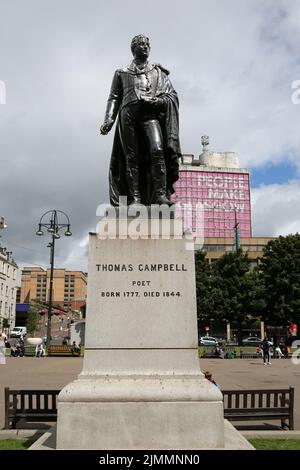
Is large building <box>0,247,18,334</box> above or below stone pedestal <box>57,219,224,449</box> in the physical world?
above

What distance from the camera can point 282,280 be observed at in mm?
43344

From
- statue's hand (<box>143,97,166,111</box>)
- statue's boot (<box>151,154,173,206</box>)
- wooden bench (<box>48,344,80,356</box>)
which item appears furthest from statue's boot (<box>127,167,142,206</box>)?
wooden bench (<box>48,344,80,356</box>)

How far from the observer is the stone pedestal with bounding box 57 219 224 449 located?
17.3 feet

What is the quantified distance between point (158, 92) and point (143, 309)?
320cm

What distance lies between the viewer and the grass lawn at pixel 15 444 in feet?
22.0

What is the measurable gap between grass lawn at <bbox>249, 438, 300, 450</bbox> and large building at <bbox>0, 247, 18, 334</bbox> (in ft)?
278

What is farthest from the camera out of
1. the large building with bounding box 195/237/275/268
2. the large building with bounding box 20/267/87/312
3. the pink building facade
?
the large building with bounding box 20/267/87/312

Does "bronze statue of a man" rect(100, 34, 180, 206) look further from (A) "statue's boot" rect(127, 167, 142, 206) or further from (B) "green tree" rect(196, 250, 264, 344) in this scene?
(B) "green tree" rect(196, 250, 264, 344)

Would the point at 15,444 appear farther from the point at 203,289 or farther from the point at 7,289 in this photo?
the point at 7,289

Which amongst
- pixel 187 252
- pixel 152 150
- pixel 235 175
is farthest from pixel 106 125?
pixel 235 175

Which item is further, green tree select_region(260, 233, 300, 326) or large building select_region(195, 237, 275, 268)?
large building select_region(195, 237, 275, 268)

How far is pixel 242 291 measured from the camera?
152ft

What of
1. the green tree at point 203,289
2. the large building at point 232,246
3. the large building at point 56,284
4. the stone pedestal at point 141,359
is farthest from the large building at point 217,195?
the stone pedestal at point 141,359

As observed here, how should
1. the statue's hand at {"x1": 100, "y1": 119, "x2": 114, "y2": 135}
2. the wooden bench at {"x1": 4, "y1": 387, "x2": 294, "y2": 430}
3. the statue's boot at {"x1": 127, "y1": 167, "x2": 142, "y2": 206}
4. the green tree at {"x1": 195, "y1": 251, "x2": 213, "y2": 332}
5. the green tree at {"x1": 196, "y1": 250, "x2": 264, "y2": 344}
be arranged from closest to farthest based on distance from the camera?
the statue's boot at {"x1": 127, "y1": 167, "x2": 142, "y2": 206} → the statue's hand at {"x1": 100, "y1": 119, "x2": 114, "y2": 135} → the wooden bench at {"x1": 4, "y1": 387, "x2": 294, "y2": 430} → the green tree at {"x1": 196, "y1": 250, "x2": 264, "y2": 344} → the green tree at {"x1": 195, "y1": 251, "x2": 213, "y2": 332}
